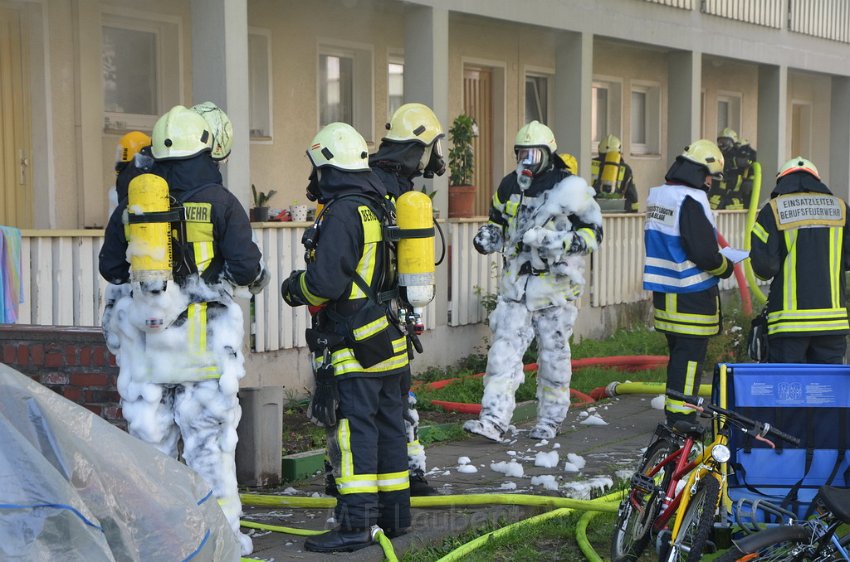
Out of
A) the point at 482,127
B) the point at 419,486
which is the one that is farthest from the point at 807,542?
the point at 482,127

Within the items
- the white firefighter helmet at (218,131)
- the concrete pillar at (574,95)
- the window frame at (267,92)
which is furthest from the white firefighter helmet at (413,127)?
the concrete pillar at (574,95)

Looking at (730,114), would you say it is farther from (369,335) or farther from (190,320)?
(190,320)

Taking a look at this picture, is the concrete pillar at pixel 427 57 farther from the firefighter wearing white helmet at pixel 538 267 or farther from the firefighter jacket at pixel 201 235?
the firefighter jacket at pixel 201 235

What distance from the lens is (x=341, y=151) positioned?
5688 millimetres

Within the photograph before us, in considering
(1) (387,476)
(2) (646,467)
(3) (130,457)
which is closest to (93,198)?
(1) (387,476)

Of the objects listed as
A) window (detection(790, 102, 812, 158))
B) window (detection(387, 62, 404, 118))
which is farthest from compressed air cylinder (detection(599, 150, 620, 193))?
window (detection(790, 102, 812, 158))

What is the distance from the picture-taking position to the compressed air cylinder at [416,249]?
18.6ft

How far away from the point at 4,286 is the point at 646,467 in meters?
3.93

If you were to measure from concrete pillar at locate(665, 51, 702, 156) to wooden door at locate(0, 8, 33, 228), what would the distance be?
8.11 metres

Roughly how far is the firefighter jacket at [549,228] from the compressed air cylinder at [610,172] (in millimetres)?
7601

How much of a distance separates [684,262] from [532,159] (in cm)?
124

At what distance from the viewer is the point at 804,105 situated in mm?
23031

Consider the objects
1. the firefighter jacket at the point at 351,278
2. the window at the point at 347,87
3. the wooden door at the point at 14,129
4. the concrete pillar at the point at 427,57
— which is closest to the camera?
the firefighter jacket at the point at 351,278

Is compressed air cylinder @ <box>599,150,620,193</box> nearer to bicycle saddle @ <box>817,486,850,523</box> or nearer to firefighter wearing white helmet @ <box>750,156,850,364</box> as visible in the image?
firefighter wearing white helmet @ <box>750,156,850,364</box>
